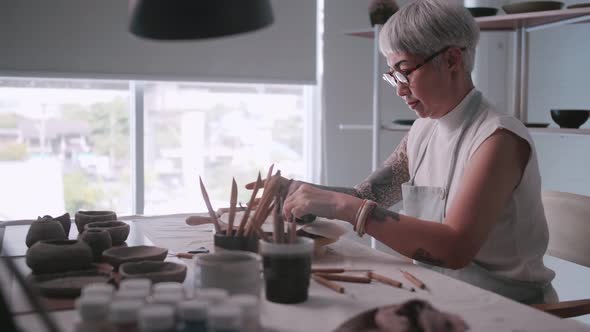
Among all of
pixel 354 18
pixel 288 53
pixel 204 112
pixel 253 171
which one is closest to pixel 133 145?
pixel 204 112

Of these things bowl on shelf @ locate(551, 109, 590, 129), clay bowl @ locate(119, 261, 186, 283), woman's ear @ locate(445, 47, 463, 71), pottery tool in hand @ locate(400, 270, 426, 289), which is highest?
woman's ear @ locate(445, 47, 463, 71)

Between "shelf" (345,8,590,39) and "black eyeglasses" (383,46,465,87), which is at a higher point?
"shelf" (345,8,590,39)

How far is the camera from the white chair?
1.74m

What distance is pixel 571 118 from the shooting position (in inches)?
93.7

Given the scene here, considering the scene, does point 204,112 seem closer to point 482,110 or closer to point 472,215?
point 482,110

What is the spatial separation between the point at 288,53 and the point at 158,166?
96 cm

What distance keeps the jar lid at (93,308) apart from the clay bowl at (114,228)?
0.66 meters

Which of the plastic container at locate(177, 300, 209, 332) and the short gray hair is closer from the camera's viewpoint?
the plastic container at locate(177, 300, 209, 332)

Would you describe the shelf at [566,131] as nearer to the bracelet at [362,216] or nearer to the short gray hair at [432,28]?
the short gray hair at [432,28]

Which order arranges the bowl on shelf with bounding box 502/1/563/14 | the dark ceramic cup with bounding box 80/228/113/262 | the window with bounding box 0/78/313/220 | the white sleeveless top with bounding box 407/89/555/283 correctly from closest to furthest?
1. the dark ceramic cup with bounding box 80/228/113/262
2. the white sleeveless top with bounding box 407/89/555/283
3. the bowl on shelf with bounding box 502/1/563/14
4. the window with bounding box 0/78/313/220

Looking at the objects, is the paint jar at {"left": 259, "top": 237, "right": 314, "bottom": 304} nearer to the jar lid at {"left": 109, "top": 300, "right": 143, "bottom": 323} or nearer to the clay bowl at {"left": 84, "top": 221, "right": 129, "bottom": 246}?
the jar lid at {"left": 109, "top": 300, "right": 143, "bottom": 323}

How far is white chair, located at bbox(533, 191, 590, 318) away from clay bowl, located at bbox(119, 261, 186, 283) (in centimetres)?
122

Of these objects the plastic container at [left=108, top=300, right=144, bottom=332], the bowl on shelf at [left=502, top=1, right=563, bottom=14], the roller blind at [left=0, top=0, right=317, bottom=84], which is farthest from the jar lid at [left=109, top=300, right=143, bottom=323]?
the bowl on shelf at [left=502, top=1, right=563, bottom=14]

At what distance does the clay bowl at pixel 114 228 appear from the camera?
4.75ft
